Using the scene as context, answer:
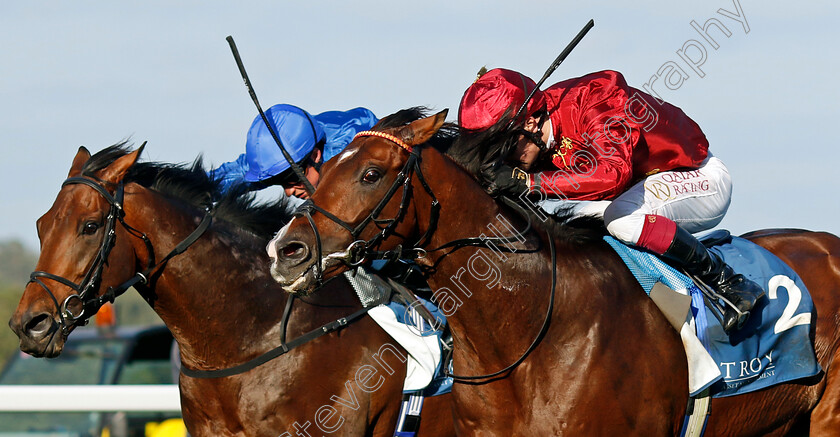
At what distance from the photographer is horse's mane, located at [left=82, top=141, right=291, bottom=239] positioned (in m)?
4.11

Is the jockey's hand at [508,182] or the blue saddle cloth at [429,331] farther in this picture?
the blue saddle cloth at [429,331]

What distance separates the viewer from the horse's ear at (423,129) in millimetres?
3256

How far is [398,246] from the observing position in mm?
3227

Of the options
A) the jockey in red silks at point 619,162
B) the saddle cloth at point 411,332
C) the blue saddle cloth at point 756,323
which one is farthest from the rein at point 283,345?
the blue saddle cloth at point 756,323

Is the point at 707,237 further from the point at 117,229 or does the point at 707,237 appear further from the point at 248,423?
the point at 117,229

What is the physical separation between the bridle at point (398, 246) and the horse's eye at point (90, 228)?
42.4 inches

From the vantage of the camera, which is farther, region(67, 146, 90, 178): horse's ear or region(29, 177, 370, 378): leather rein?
region(67, 146, 90, 178): horse's ear

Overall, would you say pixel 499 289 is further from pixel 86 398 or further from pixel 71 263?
pixel 86 398

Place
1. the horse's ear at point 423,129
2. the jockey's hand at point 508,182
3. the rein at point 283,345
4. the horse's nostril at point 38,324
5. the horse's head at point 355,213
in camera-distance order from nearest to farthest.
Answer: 1. the horse's head at point 355,213
2. the horse's ear at point 423,129
3. the jockey's hand at point 508,182
4. the horse's nostril at point 38,324
5. the rein at point 283,345

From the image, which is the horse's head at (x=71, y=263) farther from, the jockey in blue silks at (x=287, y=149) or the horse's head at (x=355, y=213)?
the horse's head at (x=355, y=213)

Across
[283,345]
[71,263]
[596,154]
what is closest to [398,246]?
[596,154]

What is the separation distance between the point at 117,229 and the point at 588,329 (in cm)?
193

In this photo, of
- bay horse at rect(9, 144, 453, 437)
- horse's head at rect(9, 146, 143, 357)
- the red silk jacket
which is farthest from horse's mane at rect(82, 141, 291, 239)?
the red silk jacket

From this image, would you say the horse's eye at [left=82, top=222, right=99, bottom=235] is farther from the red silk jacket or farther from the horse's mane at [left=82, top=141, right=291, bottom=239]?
the red silk jacket
